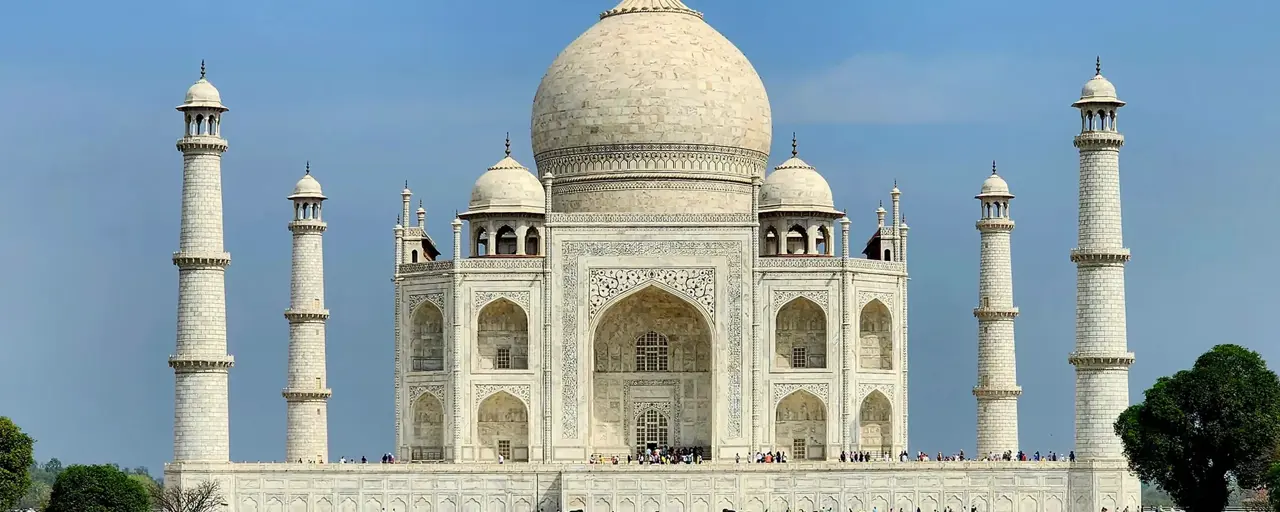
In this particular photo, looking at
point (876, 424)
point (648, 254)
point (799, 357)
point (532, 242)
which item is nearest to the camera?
point (648, 254)

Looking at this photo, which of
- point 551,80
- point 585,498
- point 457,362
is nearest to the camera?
point 585,498

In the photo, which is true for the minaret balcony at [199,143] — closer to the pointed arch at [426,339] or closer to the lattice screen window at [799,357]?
the pointed arch at [426,339]

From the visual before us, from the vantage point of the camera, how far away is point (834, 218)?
44.2 meters

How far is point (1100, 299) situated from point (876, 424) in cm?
491

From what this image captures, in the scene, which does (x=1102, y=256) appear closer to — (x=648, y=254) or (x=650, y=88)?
(x=648, y=254)

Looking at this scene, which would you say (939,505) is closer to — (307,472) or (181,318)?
(307,472)

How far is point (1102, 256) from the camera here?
40.3 metres

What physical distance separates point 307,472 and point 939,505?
9.67 m

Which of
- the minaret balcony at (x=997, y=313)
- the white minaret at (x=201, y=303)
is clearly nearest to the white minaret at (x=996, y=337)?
the minaret balcony at (x=997, y=313)

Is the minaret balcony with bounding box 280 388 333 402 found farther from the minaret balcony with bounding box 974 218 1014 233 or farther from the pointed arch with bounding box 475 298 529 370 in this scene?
the minaret balcony with bounding box 974 218 1014 233

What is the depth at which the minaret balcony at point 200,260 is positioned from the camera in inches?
1574

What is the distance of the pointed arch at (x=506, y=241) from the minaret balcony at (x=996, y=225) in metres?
8.54

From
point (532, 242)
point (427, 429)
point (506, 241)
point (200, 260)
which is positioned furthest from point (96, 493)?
point (532, 242)

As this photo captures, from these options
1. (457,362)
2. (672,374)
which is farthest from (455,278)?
(672,374)
